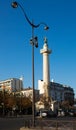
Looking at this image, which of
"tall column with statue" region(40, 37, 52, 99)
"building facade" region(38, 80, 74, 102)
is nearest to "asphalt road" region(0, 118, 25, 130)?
"tall column with statue" region(40, 37, 52, 99)

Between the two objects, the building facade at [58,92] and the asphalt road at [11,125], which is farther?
the building facade at [58,92]

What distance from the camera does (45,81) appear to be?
5344 inches

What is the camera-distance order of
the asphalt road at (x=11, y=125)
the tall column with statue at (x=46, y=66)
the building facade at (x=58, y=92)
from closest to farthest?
the asphalt road at (x=11, y=125)
the tall column with statue at (x=46, y=66)
the building facade at (x=58, y=92)

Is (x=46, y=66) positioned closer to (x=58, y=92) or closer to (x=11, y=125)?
(x=58, y=92)

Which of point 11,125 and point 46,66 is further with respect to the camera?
point 46,66

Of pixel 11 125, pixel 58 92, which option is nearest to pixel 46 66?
pixel 58 92

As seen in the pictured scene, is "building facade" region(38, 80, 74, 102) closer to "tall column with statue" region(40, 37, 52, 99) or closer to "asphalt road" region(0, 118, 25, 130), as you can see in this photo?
"tall column with statue" region(40, 37, 52, 99)

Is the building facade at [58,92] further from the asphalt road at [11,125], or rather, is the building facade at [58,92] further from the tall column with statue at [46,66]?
the asphalt road at [11,125]

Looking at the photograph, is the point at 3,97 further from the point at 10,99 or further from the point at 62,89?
the point at 62,89

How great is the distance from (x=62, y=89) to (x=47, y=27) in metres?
159

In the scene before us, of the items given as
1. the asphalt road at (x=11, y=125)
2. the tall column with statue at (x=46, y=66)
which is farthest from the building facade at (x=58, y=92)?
the asphalt road at (x=11, y=125)

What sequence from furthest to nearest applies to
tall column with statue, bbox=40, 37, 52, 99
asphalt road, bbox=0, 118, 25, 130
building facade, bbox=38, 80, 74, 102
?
building facade, bbox=38, 80, 74, 102 < tall column with statue, bbox=40, 37, 52, 99 < asphalt road, bbox=0, 118, 25, 130

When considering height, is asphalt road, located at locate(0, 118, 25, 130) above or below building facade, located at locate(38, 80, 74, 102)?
below

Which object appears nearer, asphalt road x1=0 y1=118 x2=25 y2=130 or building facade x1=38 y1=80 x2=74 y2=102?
asphalt road x1=0 y1=118 x2=25 y2=130
